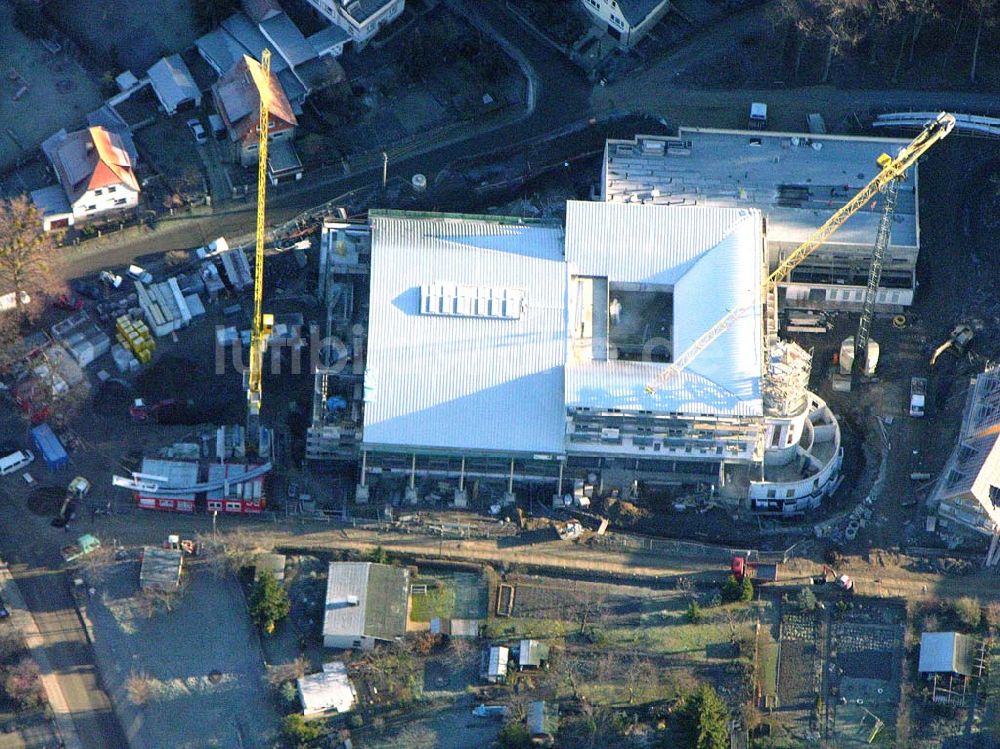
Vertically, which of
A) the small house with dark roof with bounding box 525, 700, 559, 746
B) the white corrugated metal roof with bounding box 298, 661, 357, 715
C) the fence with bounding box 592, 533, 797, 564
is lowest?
the small house with dark roof with bounding box 525, 700, 559, 746

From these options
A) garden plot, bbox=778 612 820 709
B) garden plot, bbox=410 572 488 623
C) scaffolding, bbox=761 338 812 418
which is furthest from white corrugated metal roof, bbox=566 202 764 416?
garden plot, bbox=778 612 820 709

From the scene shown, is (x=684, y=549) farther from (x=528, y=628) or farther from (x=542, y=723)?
(x=542, y=723)

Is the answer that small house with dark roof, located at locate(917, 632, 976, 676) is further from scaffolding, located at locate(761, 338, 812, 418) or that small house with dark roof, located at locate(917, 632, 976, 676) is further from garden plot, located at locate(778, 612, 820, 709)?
scaffolding, located at locate(761, 338, 812, 418)

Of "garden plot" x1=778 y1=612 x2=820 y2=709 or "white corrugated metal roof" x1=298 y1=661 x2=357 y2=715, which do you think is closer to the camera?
"white corrugated metal roof" x1=298 y1=661 x2=357 y2=715

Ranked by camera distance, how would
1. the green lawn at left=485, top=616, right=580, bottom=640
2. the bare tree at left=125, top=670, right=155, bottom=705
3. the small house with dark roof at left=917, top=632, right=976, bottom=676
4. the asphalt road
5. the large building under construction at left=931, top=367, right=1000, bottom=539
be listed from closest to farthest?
the small house with dark roof at left=917, top=632, right=976, bottom=676 → the asphalt road → the bare tree at left=125, top=670, right=155, bottom=705 → the green lawn at left=485, top=616, right=580, bottom=640 → the large building under construction at left=931, top=367, right=1000, bottom=539

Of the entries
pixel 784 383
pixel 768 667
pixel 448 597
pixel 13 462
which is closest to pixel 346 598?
pixel 448 597

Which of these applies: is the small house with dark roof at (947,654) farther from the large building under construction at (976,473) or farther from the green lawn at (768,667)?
the green lawn at (768,667)

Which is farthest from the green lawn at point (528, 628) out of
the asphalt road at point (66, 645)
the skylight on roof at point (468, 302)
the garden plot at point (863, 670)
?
the asphalt road at point (66, 645)
